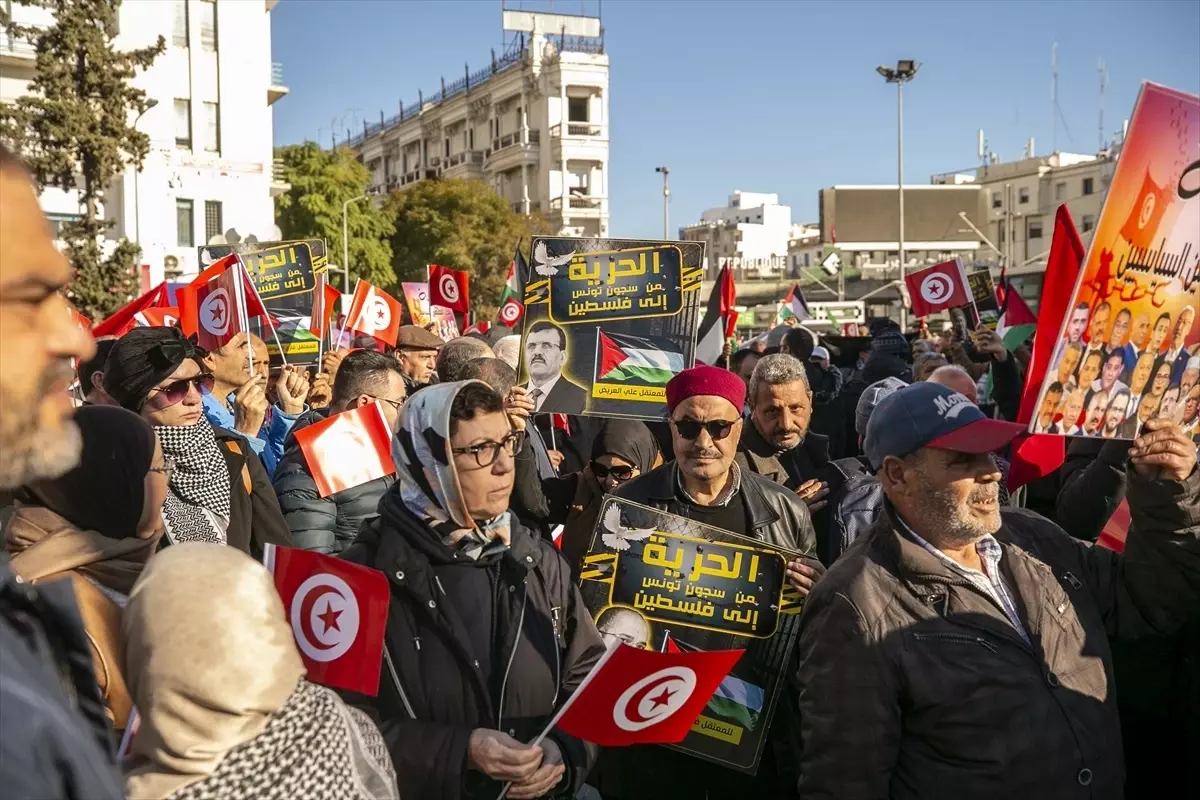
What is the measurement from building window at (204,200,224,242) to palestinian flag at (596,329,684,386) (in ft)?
139

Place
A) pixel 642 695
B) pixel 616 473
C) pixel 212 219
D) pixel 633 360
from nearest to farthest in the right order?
pixel 642 695
pixel 616 473
pixel 633 360
pixel 212 219

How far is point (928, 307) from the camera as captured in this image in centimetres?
1472

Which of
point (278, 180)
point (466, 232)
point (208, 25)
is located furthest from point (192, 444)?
point (466, 232)

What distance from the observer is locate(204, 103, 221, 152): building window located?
4578cm

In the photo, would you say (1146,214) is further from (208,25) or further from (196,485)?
(208,25)

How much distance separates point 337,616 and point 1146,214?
2.40 metres

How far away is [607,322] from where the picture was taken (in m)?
6.03

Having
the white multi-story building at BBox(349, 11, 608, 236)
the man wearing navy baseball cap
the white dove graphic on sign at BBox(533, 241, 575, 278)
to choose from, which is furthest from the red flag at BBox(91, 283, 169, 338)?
the white multi-story building at BBox(349, 11, 608, 236)

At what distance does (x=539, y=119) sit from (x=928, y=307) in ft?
203

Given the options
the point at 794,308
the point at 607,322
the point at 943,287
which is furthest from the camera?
the point at 794,308

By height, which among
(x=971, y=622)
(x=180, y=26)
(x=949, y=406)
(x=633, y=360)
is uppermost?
(x=180, y=26)

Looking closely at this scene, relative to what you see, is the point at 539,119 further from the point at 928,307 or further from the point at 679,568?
the point at 679,568

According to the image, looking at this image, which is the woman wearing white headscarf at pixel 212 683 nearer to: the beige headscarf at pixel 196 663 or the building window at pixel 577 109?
the beige headscarf at pixel 196 663

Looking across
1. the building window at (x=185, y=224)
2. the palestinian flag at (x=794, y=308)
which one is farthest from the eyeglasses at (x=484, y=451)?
the building window at (x=185, y=224)
